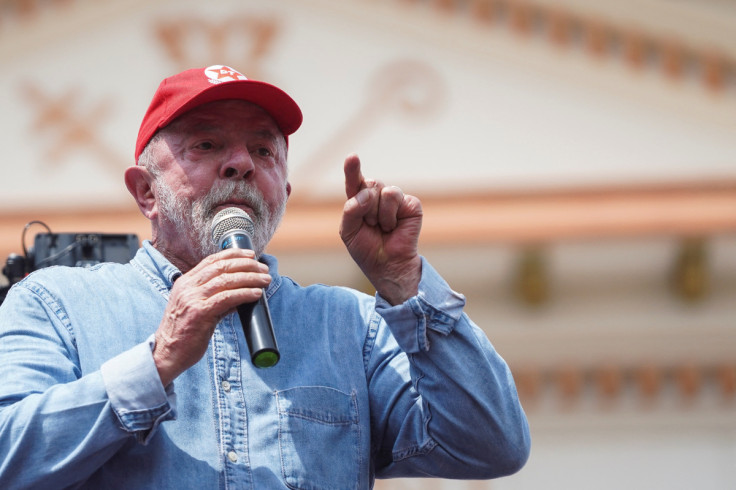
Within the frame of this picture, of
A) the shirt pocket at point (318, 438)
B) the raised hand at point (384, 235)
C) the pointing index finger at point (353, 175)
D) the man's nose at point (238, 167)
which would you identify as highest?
the man's nose at point (238, 167)

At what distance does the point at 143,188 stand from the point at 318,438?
1.87 ft

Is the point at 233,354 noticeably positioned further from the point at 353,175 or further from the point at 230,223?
the point at 353,175

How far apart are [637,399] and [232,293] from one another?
447 cm

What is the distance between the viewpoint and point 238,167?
6.55 ft

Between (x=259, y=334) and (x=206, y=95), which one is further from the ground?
(x=206, y=95)

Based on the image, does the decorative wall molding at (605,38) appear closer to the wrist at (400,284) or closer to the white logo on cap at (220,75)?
the white logo on cap at (220,75)

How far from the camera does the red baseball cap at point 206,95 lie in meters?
2.05

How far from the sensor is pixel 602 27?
6.07 meters

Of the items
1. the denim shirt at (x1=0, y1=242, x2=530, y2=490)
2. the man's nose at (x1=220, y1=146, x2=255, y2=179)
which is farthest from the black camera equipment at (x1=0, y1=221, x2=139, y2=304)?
the man's nose at (x1=220, y1=146, x2=255, y2=179)

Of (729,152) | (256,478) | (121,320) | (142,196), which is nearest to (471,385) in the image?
(256,478)

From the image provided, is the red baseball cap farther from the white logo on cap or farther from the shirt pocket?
the shirt pocket

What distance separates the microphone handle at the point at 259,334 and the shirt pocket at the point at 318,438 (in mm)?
233

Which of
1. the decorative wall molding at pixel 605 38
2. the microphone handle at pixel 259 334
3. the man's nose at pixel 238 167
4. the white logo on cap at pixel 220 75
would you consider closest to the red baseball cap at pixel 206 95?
the white logo on cap at pixel 220 75

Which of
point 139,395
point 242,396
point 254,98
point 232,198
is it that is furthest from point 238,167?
point 139,395
